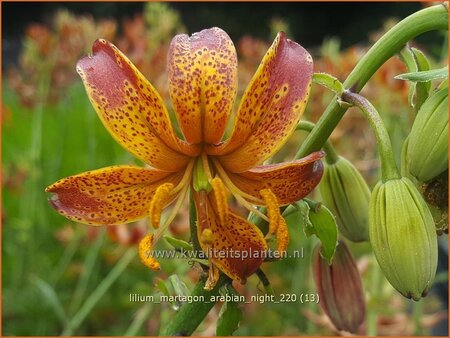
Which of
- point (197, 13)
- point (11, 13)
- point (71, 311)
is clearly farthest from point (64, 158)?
point (11, 13)

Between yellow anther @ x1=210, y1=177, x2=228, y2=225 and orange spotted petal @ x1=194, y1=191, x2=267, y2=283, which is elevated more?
yellow anther @ x1=210, y1=177, x2=228, y2=225

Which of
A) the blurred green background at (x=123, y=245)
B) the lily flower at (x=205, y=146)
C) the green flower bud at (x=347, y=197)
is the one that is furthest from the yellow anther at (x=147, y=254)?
the blurred green background at (x=123, y=245)

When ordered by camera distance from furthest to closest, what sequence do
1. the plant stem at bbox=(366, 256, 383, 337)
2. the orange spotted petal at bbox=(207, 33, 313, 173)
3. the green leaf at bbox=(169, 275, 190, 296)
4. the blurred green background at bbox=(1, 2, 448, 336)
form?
1. the blurred green background at bbox=(1, 2, 448, 336)
2. the plant stem at bbox=(366, 256, 383, 337)
3. the green leaf at bbox=(169, 275, 190, 296)
4. the orange spotted petal at bbox=(207, 33, 313, 173)

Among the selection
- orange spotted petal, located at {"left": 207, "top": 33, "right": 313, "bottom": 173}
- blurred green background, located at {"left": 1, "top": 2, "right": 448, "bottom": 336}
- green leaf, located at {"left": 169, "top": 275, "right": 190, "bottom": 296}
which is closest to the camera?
orange spotted petal, located at {"left": 207, "top": 33, "right": 313, "bottom": 173}

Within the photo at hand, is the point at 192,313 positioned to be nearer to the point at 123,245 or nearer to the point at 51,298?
the point at 51,298

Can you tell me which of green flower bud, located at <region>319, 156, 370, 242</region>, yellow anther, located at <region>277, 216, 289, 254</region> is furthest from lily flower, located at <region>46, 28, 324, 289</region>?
green flower bud, located at <region>319, 156, 370, 242</region>

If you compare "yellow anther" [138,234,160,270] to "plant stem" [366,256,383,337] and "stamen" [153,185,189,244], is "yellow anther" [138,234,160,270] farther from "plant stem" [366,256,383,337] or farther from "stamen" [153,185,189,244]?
"plant stem" [366,256,383,337]

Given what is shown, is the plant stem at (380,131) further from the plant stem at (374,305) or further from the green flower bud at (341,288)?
the plant stem at (374,305)

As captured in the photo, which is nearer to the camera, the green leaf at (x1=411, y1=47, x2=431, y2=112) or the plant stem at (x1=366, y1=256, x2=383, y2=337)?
the green leaf at (x1=411, y1=47, x2=431, y2=112)
